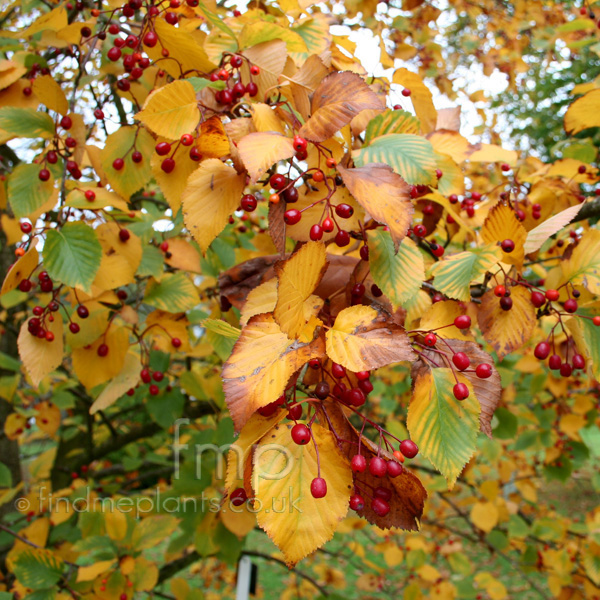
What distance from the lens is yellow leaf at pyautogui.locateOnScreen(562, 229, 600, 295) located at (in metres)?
0.98

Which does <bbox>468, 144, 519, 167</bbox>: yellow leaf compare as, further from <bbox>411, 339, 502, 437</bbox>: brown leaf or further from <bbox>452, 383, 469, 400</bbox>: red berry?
<bbox>452, 383, 469, 400</bbox>: red berry

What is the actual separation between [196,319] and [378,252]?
1401 mm

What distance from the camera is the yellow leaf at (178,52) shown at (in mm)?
1038

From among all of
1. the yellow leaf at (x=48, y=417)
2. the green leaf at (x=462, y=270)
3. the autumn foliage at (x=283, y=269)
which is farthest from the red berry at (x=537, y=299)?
the yellow leaf at (x=48, y=417)

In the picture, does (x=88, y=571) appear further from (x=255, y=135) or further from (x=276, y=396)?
(x=255, y=135)

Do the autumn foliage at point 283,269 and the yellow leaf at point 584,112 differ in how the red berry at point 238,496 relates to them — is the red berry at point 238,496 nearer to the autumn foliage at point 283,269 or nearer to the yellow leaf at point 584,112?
the autumn foliage at point 283,269

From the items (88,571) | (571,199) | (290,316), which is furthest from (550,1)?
(88,571)

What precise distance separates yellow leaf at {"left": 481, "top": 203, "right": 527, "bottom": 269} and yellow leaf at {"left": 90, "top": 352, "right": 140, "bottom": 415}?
3.27 ft

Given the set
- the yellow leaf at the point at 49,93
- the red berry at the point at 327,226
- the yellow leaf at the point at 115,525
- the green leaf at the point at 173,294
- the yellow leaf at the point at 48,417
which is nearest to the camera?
the red berry at the point at 327,226

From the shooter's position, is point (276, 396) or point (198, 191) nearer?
point (276, 396)

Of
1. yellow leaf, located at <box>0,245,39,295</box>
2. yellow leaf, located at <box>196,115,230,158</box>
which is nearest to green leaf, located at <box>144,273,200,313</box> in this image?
yellow leaf, located at <box>0,245,39,295</box>

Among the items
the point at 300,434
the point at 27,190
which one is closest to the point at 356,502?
the point at 300,434

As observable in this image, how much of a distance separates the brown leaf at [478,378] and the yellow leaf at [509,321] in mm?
131

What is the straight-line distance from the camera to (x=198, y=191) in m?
0.90
